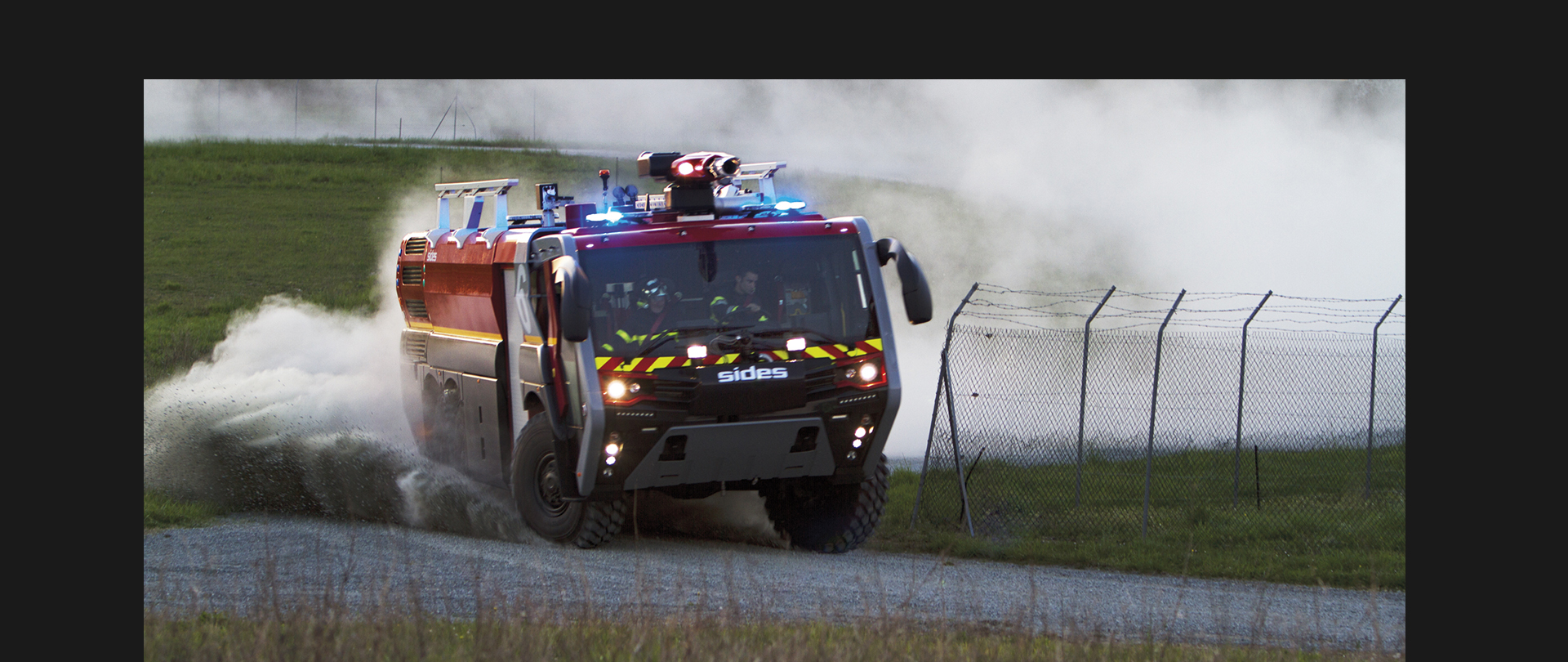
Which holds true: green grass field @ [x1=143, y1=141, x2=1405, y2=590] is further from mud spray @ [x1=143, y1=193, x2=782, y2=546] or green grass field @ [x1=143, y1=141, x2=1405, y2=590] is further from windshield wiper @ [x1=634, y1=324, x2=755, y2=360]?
windshield wiper @ [x1=634, y1=324, x2=755, y2=360]

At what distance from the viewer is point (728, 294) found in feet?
39.0

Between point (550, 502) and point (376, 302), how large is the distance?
21.4 metres

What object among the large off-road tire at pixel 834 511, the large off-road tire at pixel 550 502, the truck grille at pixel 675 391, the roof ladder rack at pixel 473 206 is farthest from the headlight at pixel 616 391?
the roof ladder rack at pixel 473 206

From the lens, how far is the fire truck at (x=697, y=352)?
11586 mm

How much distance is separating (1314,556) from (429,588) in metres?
7.84

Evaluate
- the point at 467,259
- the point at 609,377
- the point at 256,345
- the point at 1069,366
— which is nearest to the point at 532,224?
the point at 467,259

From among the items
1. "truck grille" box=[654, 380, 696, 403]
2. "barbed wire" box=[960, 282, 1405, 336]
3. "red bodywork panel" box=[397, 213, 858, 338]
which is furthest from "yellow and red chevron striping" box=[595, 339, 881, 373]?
"barbed wire" box=[960, 282, 1405, 336]

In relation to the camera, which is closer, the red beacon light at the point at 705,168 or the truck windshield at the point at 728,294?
the truck windshield at the point at 728,294

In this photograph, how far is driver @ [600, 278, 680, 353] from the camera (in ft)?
38.3

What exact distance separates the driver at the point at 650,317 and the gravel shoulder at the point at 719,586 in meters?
1.79

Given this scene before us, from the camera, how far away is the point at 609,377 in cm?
1156

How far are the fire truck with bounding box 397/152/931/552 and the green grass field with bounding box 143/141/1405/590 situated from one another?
2.10 metres

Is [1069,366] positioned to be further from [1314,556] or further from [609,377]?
[609,377]

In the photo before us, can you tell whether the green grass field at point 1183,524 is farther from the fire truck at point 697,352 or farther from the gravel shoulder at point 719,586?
the fire truck at point 697,352
